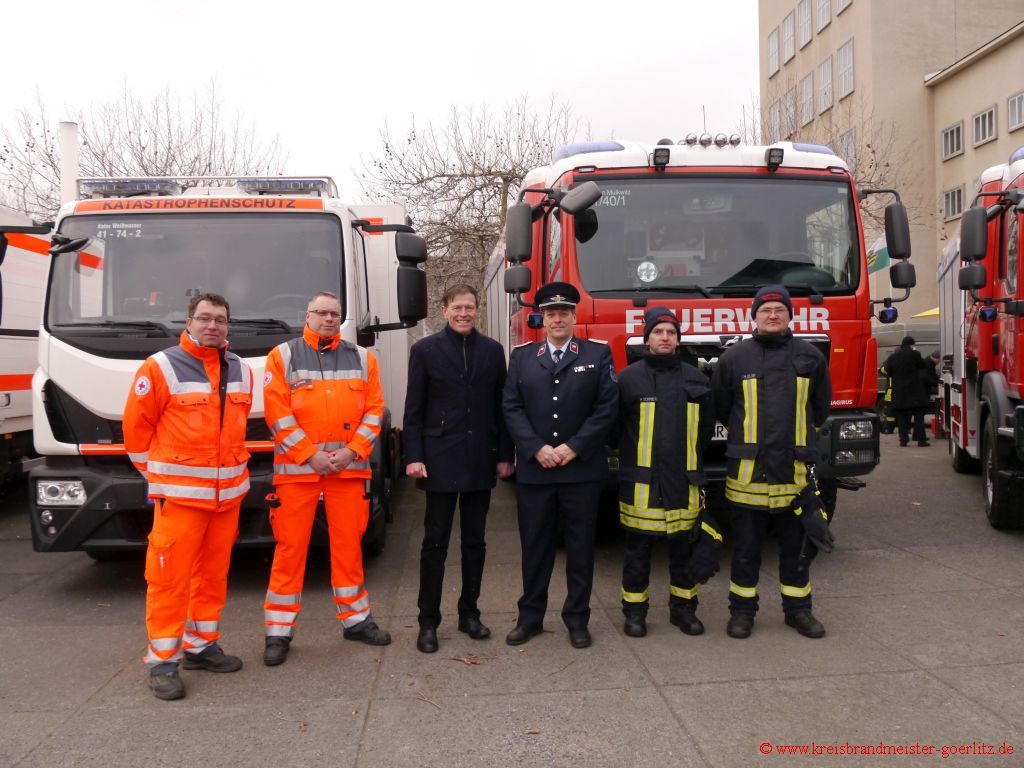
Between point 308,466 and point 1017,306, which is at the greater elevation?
point 1017,306

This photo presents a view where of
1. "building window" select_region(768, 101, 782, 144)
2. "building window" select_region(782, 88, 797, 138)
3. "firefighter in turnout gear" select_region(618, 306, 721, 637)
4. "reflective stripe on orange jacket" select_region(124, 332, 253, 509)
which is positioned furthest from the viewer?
"building window" select_region(768, 101, 782, 144)

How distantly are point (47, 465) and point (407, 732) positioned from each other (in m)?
3.15

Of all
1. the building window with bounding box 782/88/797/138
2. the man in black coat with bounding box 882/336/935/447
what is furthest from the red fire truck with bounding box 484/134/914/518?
the building window with bounding box 782/88/797/138

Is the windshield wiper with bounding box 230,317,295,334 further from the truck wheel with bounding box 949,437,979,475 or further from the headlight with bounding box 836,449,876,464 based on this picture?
the truck wheel with bounding box 949,437,979,475

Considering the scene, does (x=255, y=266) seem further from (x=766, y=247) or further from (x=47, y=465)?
(x=766, y=247)

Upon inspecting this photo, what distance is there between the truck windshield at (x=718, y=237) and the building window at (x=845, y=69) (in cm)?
2588

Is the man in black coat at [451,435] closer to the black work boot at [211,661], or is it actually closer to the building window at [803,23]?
the black work boot at [211,661]

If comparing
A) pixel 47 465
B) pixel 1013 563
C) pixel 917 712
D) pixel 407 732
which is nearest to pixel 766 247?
pixel 1013 563

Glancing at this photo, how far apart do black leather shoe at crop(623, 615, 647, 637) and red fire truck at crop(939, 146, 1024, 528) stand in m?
3.42

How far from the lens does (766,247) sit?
614 centimetres

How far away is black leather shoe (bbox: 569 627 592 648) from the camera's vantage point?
462 centimetres

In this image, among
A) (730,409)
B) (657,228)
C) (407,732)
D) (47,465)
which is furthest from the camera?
(657,228)

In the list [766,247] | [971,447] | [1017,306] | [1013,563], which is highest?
[766,247]

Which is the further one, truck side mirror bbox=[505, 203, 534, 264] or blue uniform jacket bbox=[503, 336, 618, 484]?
truck side mirror bbox=[505, 203, 534, 264]
